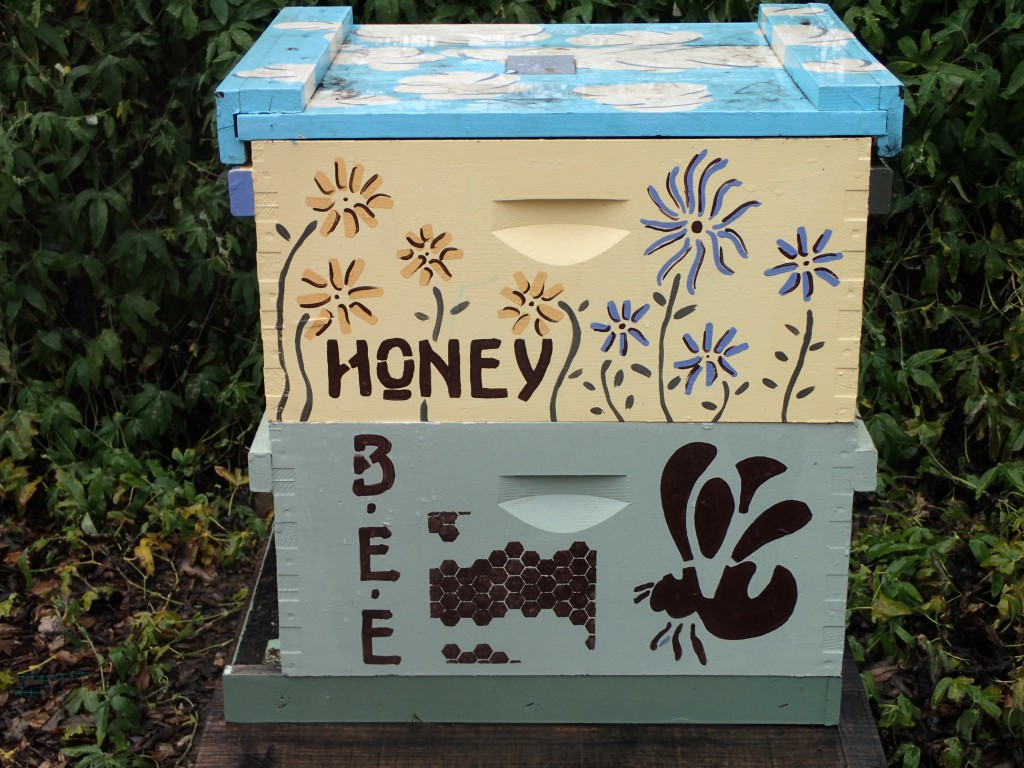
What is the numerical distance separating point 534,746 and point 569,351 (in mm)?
644

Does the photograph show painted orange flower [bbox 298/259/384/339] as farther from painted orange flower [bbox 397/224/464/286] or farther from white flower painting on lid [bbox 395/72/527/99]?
white flower painting on lid [bbox 395/72/527/99]

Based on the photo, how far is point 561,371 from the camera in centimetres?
173

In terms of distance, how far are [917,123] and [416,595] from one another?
1.80m

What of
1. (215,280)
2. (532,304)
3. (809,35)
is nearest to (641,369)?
(532,304)

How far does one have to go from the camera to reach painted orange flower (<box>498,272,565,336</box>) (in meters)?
1.69

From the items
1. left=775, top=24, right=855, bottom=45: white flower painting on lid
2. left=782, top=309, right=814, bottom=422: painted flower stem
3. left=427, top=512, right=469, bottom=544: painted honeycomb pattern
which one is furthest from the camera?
left=775, top=24, right=855, bottom=45: white flower painting on lid

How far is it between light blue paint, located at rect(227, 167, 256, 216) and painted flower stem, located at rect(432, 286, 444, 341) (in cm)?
27

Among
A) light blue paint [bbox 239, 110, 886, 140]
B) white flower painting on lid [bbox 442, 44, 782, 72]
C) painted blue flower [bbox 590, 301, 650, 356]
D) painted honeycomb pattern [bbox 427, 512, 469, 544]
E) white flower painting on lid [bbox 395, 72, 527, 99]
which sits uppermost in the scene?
white flower painting on lid [bbox 442, 44, 782, 72]

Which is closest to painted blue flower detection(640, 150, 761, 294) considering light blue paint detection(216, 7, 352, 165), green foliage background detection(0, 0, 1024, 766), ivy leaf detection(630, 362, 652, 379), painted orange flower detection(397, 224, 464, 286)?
ivy leaf detection(630, 362, 652, 379)

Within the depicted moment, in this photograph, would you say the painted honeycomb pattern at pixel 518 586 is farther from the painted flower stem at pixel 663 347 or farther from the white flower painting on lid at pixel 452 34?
the white flower painting on lid at pixel 452 34

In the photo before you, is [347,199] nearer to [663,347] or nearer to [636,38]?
[663,347]

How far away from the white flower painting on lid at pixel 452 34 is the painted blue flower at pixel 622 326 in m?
0.70

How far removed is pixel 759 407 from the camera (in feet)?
5.75

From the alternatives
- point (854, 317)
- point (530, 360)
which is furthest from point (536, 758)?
point (854, 317)
